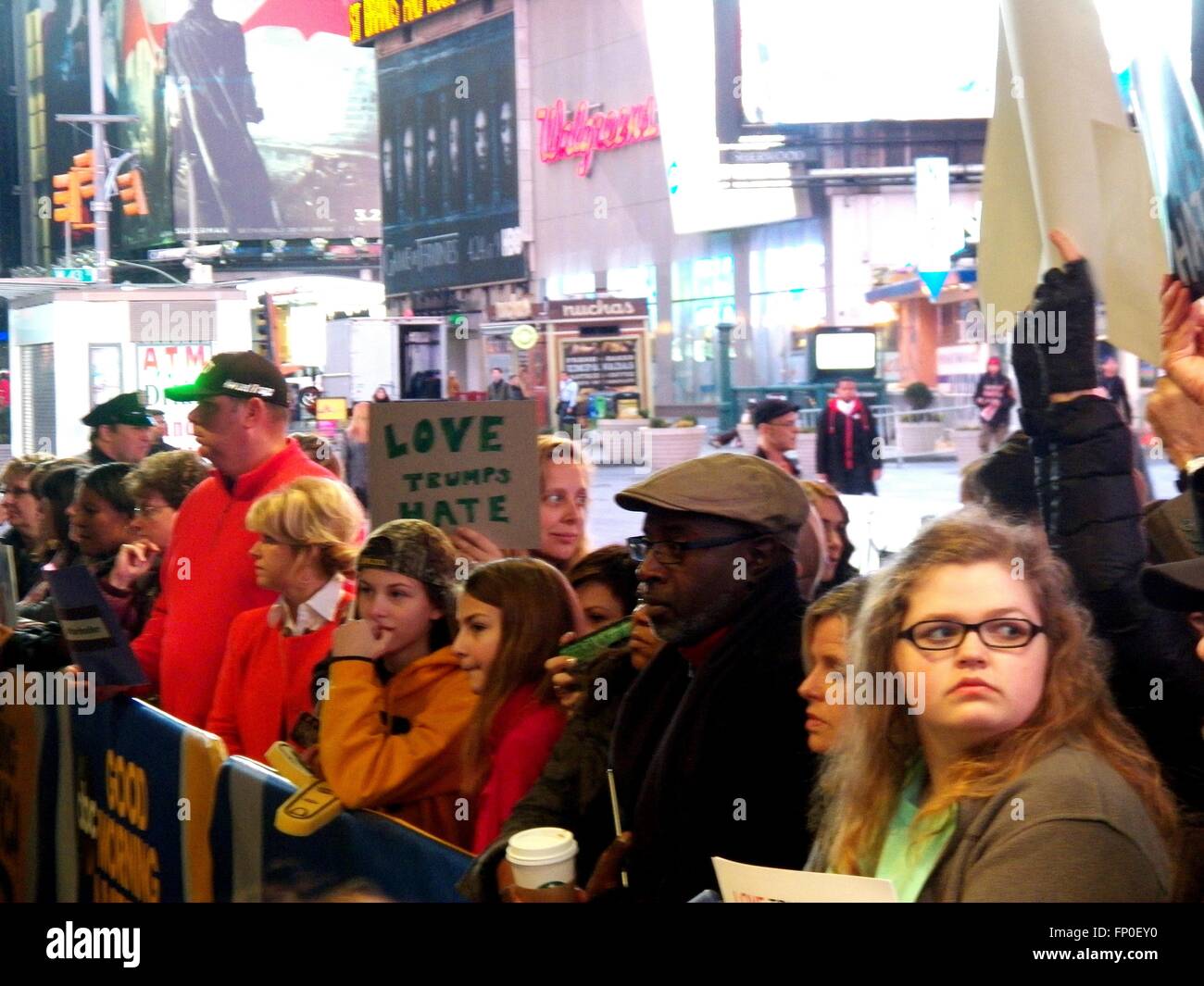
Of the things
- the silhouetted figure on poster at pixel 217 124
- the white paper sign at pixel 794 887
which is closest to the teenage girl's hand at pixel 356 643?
the white paper sign at pixel 794 887

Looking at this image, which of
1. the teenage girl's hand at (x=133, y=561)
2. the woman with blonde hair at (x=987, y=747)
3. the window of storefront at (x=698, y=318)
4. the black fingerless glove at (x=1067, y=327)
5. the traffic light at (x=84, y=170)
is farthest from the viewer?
the window of storefront at (x=698, y=318)

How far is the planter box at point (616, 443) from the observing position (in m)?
9.26

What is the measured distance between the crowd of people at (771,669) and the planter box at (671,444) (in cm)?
457

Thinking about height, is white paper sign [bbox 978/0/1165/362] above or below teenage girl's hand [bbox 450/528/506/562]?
above

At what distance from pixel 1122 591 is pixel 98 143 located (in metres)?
7.61

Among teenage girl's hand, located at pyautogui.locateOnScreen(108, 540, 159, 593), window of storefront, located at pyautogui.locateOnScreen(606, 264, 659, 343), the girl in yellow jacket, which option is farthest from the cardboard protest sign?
window of storefront, located at pyautogui.locateOnScreen(606, 264, 659, 343)

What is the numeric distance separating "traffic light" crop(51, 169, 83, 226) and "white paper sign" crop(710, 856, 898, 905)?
8.21m

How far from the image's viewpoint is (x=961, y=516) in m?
2.12

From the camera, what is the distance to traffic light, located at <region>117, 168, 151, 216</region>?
9.25m

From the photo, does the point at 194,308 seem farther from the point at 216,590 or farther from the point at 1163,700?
the point at 1163,700

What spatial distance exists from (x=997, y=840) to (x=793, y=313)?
1109 centimetres

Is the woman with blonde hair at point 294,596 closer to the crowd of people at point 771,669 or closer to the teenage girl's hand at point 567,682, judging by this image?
the crowd of people at point 771,669

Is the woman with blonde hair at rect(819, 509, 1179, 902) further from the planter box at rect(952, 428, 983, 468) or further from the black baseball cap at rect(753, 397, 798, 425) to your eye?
the planter box at rect(952, 428, 983, 468)

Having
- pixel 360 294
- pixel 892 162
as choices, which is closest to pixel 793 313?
pixel 892 162
